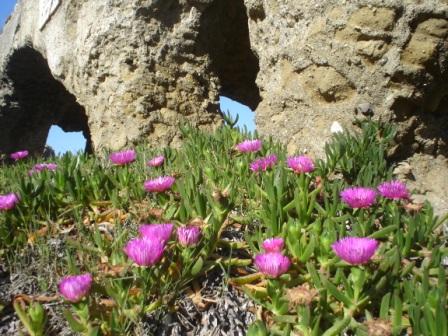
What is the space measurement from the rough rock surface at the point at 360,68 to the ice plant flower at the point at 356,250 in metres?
1.51

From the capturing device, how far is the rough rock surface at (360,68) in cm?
250

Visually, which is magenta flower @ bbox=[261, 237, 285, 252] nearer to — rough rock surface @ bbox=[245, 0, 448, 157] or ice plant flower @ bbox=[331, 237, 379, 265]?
ice plant flower @ bbox=[331, 237, 379, 265]

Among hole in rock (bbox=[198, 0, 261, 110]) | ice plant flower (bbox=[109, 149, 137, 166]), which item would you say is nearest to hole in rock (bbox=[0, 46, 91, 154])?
hole in rock (bbox=[198, 0, 261, 110])

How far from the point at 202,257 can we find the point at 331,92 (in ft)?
5.20

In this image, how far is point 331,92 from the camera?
9.12 ft

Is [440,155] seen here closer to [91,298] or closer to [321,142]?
[321,142]

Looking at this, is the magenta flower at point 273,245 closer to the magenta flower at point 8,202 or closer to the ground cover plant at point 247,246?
the ground cover plant at point 247,246

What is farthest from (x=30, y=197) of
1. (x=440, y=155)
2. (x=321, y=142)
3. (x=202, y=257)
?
(x=440, y=155)

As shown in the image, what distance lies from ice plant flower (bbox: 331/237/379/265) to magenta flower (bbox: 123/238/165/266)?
48 cm

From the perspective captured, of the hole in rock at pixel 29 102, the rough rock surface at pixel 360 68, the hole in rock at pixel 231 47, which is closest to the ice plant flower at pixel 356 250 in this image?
the rough rock surface at pixel 360 68

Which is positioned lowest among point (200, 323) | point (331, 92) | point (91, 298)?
point (200, 323)

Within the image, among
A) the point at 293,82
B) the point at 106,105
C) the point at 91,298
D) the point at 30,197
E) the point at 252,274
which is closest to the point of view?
the point at 91,298

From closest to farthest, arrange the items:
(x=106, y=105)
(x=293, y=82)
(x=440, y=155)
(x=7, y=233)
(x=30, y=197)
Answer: (x=7, y=233) → (x=30, y=197) → (x=440, y=155) → (x=293, y=82) → (x=106, y=105)

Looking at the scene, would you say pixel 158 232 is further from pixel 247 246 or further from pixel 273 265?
pixel 247 246
